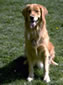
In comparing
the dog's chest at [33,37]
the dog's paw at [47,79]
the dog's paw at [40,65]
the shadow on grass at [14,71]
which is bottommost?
the shadow on grass at [14,71]

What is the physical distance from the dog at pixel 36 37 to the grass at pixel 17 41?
0.23m

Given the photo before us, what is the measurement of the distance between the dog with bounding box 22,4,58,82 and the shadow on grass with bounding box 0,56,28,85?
0.79ft

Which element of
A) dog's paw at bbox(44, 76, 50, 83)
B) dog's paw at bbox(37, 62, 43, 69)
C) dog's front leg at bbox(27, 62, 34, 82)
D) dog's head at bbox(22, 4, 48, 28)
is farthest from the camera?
dog's paw at bbox(37, 62, 43, 69)

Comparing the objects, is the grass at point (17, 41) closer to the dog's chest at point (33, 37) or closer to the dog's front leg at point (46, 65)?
the dog's front leg at point (46, 65)

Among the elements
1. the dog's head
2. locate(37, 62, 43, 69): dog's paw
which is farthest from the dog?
locate(37, 62, 43, 69): dog's paw

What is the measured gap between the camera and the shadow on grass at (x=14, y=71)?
440 cm

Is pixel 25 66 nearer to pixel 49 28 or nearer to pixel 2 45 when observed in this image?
pixel 2 45

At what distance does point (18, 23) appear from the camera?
7.50 meters

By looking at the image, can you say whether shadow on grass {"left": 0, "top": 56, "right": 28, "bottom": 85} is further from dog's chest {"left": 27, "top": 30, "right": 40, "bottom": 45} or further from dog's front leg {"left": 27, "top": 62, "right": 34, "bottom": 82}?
dog's chest {"left": 27, "top": 30, "right": 40, "bottom": 45}

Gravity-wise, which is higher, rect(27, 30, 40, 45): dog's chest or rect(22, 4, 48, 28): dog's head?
rect(22, 4, 48, 28): dog's head

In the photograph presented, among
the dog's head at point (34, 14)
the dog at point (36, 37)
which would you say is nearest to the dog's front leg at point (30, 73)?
the dog at point (36, 37)

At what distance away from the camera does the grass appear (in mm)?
4408

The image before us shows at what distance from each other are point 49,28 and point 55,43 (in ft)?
3.74

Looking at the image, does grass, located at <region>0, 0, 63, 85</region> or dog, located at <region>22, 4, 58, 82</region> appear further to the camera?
grass, located at <region>0, 0, 63, 85</region>
